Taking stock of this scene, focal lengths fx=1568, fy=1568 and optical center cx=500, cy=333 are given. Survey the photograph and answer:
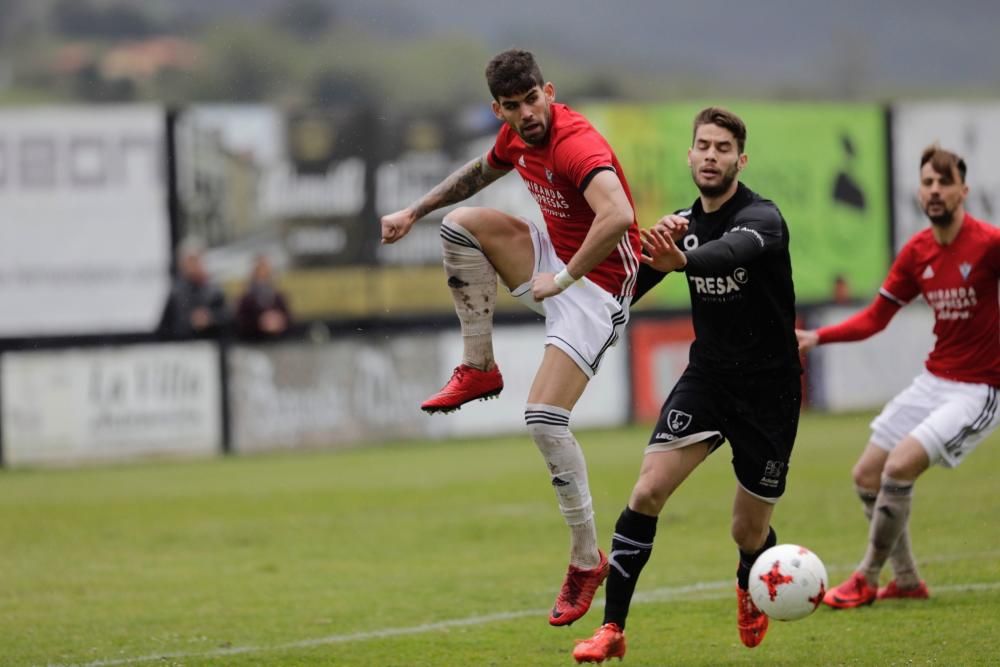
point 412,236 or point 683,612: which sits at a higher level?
point 412,236

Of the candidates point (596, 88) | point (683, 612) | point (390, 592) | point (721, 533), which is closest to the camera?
point (683, 612)

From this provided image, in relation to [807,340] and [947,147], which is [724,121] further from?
[947,147]

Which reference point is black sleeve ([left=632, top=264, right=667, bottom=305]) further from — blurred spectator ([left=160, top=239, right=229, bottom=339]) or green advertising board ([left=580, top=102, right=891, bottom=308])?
green advertising board ([left=580, top=102, right=891, bottom=308])

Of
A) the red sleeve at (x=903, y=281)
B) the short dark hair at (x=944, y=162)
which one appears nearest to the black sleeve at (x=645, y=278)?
the short dark hair at (x=944, y=162)

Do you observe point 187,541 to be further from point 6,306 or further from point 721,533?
point 6,306

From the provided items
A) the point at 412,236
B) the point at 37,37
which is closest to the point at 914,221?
the point at 412,236

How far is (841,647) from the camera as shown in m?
8.52

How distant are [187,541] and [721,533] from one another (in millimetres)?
4670

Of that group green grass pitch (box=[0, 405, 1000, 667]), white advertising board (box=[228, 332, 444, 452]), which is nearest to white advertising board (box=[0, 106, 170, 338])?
white advertising board (box=[228, 332, 444, 452])

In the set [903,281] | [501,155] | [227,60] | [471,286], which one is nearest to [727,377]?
[471,286]

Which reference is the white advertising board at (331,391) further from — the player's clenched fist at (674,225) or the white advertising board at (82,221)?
the player's clenched fist at (674,225)

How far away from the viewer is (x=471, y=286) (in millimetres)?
8422

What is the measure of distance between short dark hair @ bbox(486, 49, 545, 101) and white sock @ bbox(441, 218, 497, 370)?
870 millimetres

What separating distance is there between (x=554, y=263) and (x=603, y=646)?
201 centimetres
